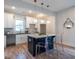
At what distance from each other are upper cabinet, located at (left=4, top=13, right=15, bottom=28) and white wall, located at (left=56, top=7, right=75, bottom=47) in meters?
3.78

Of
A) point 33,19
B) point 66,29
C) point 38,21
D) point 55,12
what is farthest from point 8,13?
point 66,29

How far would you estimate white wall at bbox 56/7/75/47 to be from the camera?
6188 millimetres

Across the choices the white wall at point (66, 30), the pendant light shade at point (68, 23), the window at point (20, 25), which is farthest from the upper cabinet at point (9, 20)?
the pendant light shade at point (68, 23)

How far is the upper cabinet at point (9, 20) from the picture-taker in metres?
6.15

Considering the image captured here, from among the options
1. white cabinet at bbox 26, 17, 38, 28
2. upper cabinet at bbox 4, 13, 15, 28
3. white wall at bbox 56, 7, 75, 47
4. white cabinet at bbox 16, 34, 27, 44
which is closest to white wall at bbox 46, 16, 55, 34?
white wall at bbox 56, 7, 75, 47

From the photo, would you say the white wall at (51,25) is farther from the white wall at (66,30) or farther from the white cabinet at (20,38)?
the white cabinet at (20,38)

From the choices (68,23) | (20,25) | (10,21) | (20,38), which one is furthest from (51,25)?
(10,21)

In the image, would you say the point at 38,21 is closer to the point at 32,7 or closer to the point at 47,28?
the point at 47,28

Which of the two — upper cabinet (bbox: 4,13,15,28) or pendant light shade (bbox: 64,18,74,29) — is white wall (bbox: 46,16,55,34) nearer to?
pendant light shade (bbox: 64,18,74,29)

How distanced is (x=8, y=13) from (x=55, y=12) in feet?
12.9

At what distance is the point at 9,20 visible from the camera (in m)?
6.38

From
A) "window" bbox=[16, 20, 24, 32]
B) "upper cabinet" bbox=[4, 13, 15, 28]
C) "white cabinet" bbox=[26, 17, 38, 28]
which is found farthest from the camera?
"white cabinet" bbox=[26, 17, 38, 28]

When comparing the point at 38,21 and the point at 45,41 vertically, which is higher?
the point at 38,21

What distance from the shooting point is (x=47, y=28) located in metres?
8.58
